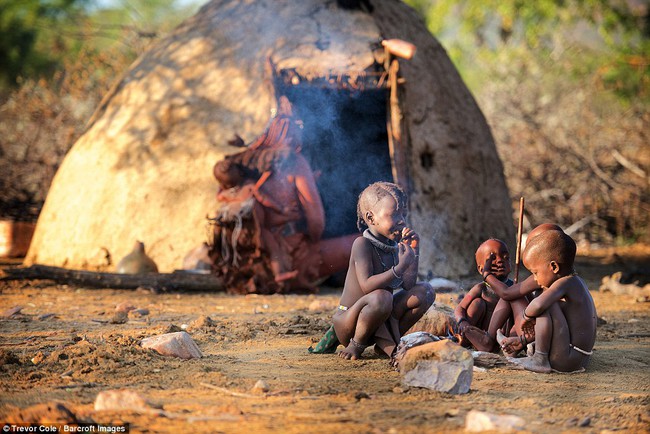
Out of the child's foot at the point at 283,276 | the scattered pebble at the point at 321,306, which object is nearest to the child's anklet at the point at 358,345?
the scattered pebble at the point at 321,306

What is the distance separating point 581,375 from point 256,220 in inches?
133

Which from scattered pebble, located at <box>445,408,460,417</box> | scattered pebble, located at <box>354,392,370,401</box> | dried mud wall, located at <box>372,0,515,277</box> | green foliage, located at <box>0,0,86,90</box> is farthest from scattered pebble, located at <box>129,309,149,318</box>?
green foliage, located at <box>0,0,86,90</box>

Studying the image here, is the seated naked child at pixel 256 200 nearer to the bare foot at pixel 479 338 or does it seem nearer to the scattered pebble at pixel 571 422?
the bare foot at pixel 479 338

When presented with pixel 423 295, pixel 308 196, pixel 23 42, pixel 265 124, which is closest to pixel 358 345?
pixel 423 295

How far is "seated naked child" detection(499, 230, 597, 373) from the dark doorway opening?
12.0ft

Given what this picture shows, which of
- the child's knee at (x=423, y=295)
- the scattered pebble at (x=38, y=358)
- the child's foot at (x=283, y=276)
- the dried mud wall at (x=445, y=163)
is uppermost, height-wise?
the dried mud wall at (x=445, y=163)

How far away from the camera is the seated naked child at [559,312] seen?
3623 millimetres

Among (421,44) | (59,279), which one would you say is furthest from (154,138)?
(421,44)

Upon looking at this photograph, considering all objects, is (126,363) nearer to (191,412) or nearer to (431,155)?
(191,412)

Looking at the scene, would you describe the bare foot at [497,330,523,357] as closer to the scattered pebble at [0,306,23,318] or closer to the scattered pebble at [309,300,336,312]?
the scattered pebble at [309,300,336,312]

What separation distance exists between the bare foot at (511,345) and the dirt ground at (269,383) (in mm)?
165

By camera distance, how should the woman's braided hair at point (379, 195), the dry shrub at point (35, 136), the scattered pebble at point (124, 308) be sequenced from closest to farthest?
the woman's braided hair at point (379, 195) < the scattered pebble at point (124, 308) < the dry shrub at point (35, 136)

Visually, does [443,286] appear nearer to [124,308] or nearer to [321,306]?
[321,306]

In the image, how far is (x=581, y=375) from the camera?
3635 mm
